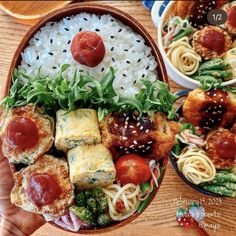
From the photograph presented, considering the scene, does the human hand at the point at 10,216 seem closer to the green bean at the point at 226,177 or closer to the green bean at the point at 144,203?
the green bean at the point at 144,203

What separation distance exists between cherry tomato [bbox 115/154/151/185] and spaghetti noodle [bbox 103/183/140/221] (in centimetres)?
3

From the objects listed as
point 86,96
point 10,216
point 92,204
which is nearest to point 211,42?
point 86,96

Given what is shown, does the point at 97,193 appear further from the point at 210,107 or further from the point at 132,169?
the point at 210,107

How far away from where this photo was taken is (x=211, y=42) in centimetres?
231

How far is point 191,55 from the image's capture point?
7.69 feet

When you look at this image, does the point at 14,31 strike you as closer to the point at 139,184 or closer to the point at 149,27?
the point at 149,27

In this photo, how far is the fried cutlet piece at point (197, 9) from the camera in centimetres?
237

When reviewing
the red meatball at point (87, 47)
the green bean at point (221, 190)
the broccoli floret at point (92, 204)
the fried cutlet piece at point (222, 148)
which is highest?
the red meatball at point (87, 47)

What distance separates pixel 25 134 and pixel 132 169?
0.42 m

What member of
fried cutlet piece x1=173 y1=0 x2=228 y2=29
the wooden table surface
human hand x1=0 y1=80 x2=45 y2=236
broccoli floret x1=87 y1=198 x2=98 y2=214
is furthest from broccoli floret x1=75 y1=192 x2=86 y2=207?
fried cutlet piece x1=173 y1=0 x2=228 y2=29

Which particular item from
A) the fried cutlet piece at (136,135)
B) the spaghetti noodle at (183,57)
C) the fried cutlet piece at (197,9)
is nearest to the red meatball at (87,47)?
the fried cutlet piece at (136,135)

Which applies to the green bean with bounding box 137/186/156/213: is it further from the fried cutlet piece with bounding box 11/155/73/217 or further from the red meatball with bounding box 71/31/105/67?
the red meatball with bounding box 71/31/105/67

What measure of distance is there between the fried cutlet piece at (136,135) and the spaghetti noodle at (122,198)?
5.0 inches

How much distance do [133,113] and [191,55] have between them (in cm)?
58
